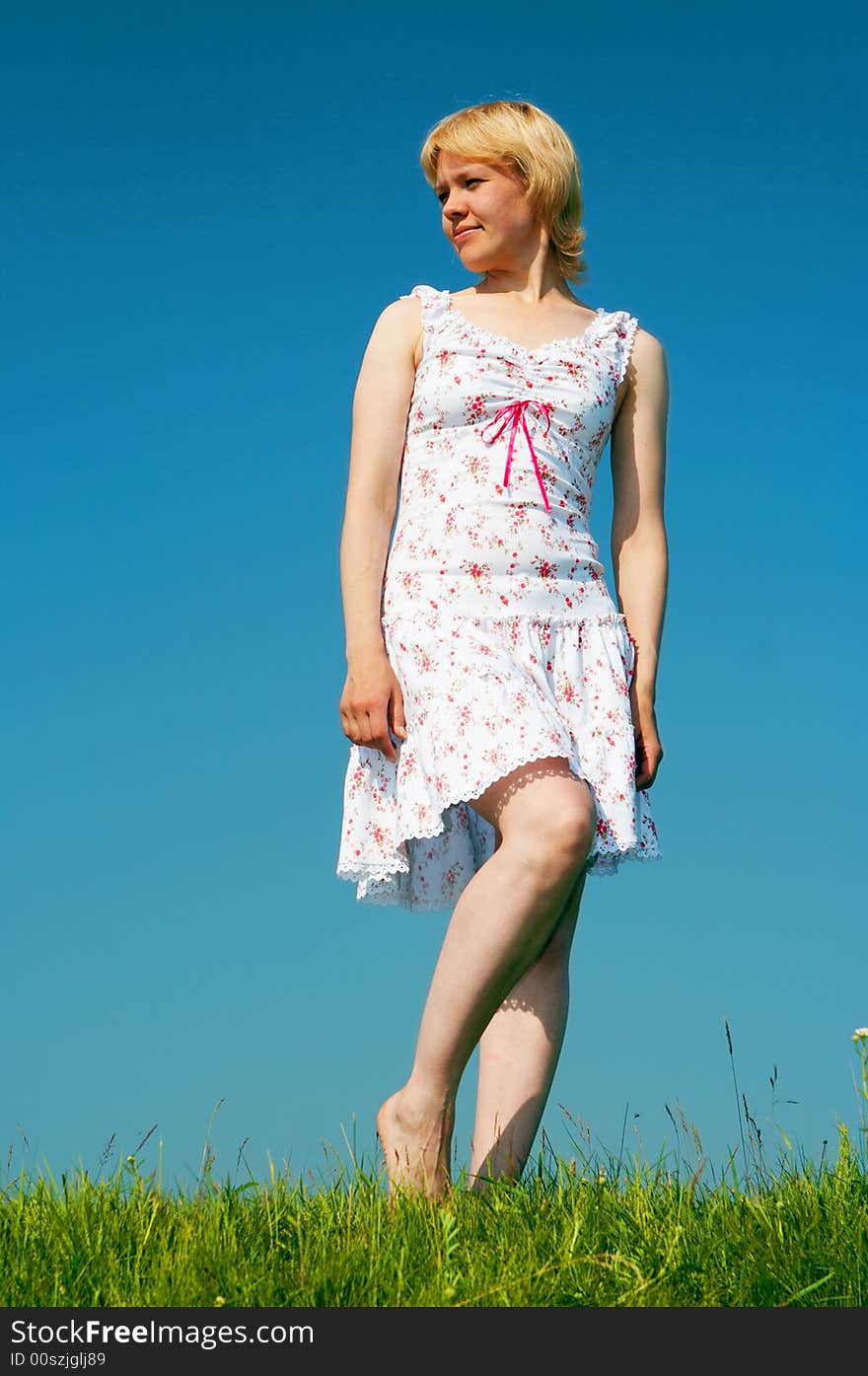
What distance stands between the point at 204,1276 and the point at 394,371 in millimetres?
2246

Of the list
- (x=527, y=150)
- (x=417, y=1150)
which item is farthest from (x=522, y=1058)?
(x=527, y=150)

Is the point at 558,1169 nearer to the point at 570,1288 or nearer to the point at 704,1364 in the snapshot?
the point at 570,1288

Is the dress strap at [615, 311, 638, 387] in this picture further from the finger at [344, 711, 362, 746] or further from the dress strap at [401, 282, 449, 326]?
the finger at [344, 711, 362, 746]

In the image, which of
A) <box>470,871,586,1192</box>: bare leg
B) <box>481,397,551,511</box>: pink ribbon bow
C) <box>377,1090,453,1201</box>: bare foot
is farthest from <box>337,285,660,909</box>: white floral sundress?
<box>377,1090,453,1201</box>: bare foot

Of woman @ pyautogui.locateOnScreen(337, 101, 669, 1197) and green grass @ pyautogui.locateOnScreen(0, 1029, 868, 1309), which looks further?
woman @ pyautogui.locateOnScreen(337, 101, 669, 1197)

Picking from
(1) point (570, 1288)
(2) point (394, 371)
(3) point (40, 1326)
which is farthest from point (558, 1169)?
(2) point (394, 371)

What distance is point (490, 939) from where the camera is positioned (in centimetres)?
336

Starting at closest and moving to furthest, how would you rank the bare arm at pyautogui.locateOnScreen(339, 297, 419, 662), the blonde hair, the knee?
the knee → the bare arm at pyautogui.locateOnScreen(339, 297, 419, 662) → the blonde hair

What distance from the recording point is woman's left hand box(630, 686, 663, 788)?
3.95 metres

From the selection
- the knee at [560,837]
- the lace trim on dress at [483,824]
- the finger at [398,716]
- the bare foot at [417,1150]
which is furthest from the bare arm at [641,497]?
the bare foot at [417,1150]

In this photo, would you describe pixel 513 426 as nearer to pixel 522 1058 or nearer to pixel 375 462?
pixel 375 462

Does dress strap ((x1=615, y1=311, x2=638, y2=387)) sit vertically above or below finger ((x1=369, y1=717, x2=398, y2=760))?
above

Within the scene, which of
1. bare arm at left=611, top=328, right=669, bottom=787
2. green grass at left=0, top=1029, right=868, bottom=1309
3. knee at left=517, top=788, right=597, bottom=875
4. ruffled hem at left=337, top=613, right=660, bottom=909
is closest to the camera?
green grass at left=0, top=1029, right=868, bottom=1309

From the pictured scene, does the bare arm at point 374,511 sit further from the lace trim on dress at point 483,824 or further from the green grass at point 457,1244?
the green grass at point 457,1244
